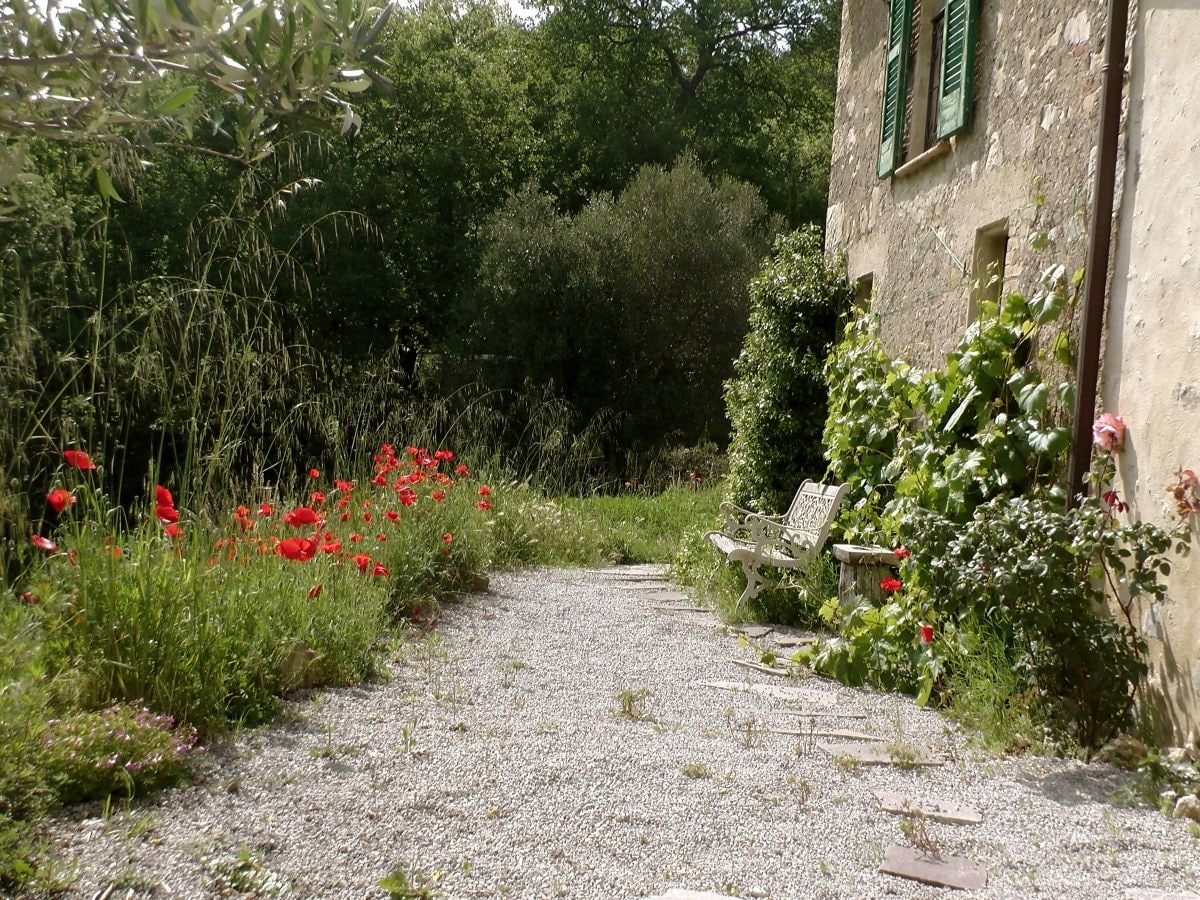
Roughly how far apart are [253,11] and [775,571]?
505 cm

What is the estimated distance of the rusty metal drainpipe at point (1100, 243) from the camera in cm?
385

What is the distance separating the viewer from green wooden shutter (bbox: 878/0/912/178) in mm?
6246

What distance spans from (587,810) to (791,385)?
187 inches

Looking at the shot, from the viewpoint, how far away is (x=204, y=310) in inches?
152

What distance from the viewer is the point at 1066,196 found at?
4293mm

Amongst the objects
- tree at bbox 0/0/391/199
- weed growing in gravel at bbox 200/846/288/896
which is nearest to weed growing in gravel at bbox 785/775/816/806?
weed growing in gravel at bbox 200/846/288/896

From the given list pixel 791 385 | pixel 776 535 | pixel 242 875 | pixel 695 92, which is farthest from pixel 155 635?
pixel 695 92

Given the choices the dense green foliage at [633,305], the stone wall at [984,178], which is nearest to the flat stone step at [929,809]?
the stone wall at [984,178]

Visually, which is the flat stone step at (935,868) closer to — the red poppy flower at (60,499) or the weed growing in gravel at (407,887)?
the weed growing in gravel at (407,887)

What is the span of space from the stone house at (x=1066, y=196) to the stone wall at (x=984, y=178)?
0.04 feet

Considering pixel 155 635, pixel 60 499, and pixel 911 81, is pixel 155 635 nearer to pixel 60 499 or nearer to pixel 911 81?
pixel 60 499

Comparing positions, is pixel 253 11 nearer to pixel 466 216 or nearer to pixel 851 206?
pixel 851 206

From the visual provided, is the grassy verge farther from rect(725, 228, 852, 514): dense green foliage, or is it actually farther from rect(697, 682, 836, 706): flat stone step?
rect(725, 228, 852, 514): dense green foliage

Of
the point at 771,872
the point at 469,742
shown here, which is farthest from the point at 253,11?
the point at 469,742
